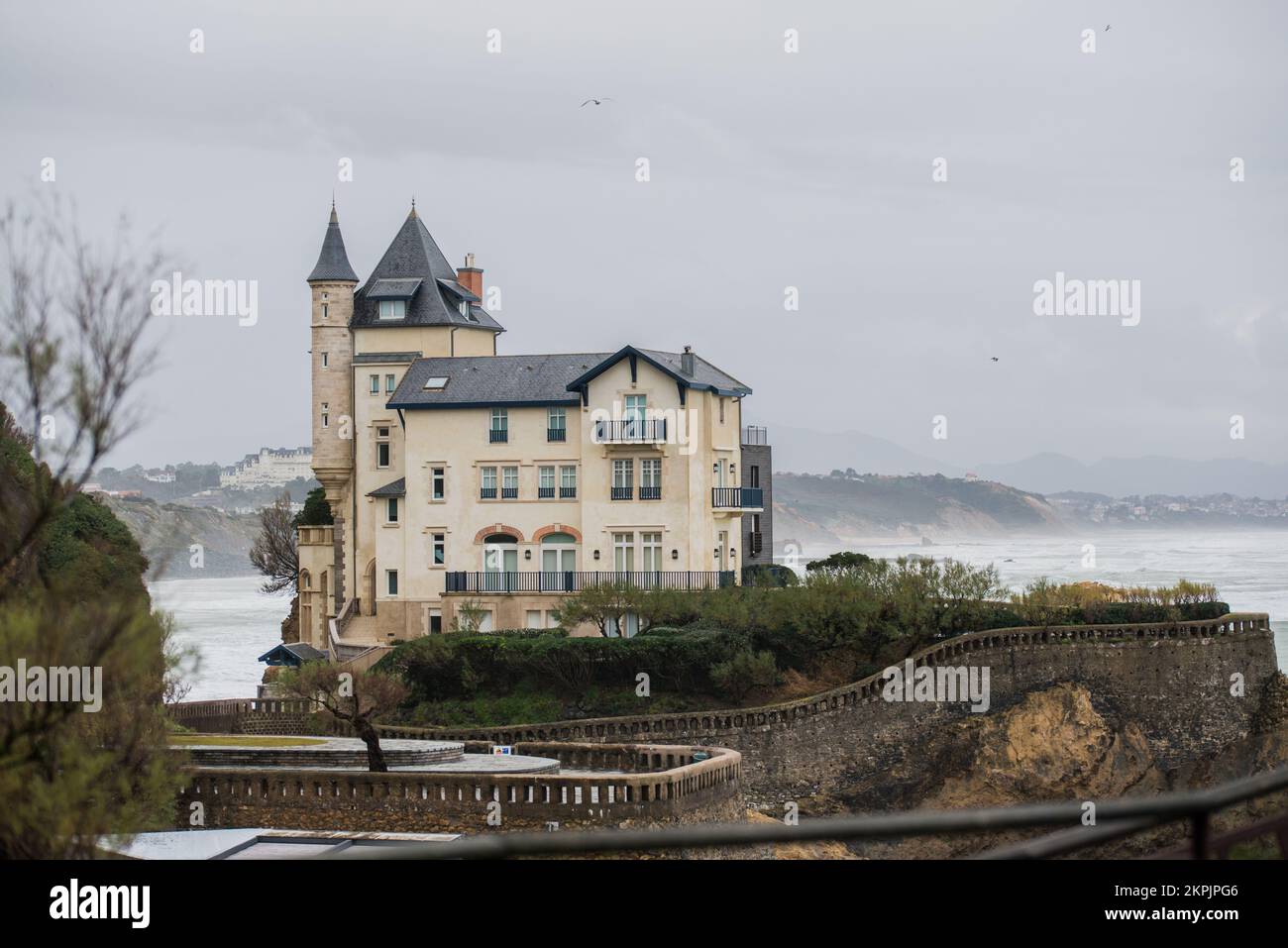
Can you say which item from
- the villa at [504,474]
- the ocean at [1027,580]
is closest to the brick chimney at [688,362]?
the villa at [504,474]

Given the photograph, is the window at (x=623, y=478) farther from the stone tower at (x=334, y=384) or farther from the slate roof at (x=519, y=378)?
the stone tower at (x=334, y=384)

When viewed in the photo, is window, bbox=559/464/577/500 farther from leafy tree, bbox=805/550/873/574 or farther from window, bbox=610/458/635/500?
leafy tree, bbox=805/550/873/574

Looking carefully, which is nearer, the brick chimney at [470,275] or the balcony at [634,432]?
the balcony at [634,432]

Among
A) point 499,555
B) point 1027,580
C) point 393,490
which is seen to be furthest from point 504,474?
Result: point 1027,580

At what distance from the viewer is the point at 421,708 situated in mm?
55125

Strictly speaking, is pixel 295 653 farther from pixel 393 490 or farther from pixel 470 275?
pixel 470 275

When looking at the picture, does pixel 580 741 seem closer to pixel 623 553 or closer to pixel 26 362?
pixel 623 553

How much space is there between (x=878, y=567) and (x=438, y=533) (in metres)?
15.8

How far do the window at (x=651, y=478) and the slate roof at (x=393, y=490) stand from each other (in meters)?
8.75

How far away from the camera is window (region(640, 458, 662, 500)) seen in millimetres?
61969

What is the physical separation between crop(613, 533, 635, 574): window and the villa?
0.06m

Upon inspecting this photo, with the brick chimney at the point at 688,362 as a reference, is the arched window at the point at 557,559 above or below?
below

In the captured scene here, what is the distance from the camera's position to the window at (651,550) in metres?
62.0
